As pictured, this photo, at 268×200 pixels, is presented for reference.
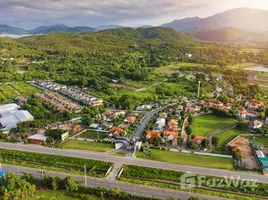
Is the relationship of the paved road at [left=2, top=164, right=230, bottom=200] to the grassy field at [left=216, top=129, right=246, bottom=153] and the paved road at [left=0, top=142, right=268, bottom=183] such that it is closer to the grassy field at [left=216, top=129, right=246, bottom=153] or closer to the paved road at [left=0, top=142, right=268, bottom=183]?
the paved road at [left=0, top=142, right=268, bottom=183]

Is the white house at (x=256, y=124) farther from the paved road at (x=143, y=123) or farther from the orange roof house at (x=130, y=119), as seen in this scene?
the orange roof house at (x=130, y=119)

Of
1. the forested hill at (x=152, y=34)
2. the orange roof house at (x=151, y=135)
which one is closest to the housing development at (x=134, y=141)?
the orange roof house at (x=151, y=135)

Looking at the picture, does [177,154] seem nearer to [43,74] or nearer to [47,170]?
[47,170]

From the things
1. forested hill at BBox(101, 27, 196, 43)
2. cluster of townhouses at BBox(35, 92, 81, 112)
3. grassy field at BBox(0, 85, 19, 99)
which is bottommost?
cluster of townhouses at BBox(35, 92, 81, 112)

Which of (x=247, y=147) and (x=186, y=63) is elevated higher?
(x=186, y=63)

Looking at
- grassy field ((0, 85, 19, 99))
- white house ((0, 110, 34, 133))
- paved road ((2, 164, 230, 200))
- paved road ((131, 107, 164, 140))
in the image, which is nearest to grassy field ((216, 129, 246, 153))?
paved road ((2, 164, 230, 200))

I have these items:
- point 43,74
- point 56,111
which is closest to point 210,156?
point 56,111

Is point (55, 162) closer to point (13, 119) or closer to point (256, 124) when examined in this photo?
point (13, 119)
